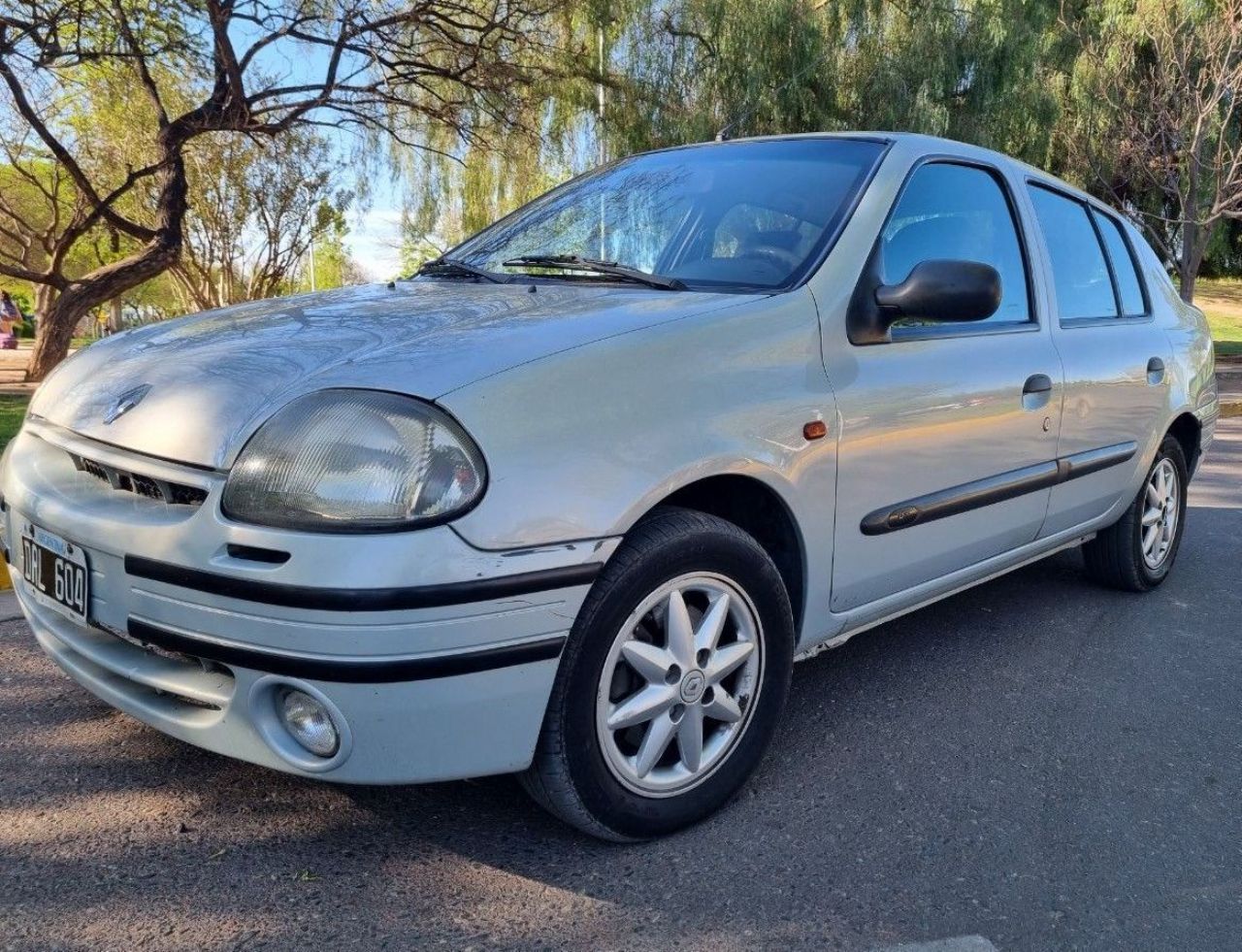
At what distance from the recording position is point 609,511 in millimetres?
1953

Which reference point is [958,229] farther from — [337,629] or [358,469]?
[337,629]

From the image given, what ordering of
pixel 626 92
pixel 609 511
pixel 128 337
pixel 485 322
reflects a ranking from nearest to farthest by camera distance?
pixel 609 511 → pixel 485 322 → pixel 128 337 → pixel 626 92

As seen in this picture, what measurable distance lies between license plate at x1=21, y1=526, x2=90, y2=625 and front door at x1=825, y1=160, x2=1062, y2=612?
5.45 ft

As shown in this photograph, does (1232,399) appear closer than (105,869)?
No

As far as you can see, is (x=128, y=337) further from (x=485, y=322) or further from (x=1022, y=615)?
(x=1022, y=615)

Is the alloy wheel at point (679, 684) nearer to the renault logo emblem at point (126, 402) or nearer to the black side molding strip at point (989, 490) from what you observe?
the black side molding strip at point (989, 490)

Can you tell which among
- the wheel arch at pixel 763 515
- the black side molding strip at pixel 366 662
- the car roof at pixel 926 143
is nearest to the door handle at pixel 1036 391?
the car roof at pixel 926 143

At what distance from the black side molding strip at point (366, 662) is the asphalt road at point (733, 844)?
49cm

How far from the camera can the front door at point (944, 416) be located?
2537mm

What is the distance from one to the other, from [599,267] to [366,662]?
1.39m

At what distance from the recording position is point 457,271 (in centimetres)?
308

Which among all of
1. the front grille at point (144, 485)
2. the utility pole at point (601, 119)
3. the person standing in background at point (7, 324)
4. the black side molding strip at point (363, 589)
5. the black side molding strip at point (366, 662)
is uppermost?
the utility pole at point (601, 119)

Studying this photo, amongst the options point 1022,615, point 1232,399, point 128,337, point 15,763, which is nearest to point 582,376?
point 128,337

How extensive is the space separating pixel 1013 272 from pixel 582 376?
1.89 meters
